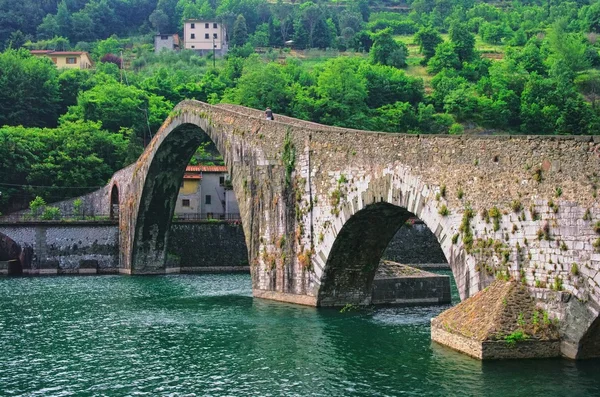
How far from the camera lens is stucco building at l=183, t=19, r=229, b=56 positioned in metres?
140

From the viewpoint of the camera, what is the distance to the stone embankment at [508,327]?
1998cm

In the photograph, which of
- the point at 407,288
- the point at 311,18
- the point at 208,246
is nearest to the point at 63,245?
the point at 208,246

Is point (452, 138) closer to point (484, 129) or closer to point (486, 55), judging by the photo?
point (484, 129)

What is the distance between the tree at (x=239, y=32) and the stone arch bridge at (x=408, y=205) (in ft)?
344

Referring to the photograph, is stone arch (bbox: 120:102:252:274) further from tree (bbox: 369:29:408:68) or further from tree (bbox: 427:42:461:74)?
tree (bbox: 369:29:408:68)

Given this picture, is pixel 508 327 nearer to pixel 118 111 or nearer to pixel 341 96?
pixel 118 111

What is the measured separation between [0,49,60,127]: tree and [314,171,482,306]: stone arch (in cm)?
6168

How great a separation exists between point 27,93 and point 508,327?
75.8 metres

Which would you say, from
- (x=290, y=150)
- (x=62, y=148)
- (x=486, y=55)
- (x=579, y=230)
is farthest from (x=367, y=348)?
(x=486, y=55)

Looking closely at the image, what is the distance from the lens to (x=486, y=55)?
124438mm

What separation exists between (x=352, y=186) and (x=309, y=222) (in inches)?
130

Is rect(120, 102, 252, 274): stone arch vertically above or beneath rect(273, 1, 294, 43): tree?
beneath

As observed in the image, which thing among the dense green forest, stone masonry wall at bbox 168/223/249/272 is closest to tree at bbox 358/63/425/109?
the dense green forest

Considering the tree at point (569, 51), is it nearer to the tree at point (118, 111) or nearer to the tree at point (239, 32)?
the tree at point (118, 111)
